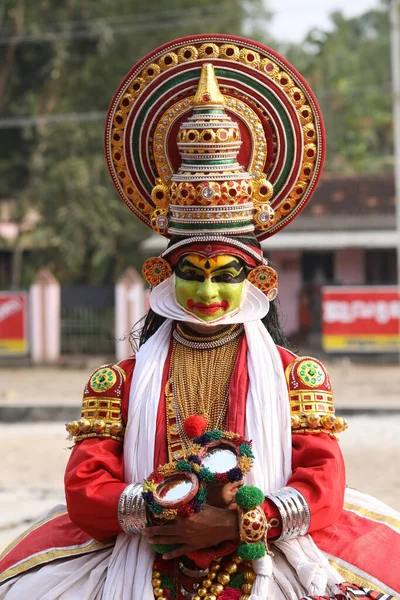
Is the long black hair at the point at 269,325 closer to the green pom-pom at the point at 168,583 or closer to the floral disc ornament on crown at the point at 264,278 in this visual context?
the floral disc ornament on crown at the point at 264,278

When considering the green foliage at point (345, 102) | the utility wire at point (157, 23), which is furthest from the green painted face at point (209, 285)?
the green foliage at point (345, 102)

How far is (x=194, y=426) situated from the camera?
390 cm

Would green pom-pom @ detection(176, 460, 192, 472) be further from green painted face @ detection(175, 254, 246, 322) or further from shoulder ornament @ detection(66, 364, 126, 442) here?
green painted face @ detection(175, 254, 246, 322)

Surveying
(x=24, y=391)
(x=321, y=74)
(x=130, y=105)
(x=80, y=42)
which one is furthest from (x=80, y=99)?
(x=130, y=105)

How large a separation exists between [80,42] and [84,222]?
14.1 feet

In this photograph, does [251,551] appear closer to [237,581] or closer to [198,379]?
[237,581]

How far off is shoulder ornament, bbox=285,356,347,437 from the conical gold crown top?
99 cm

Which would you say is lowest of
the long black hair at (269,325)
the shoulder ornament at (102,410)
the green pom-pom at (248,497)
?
the green pom-pom at (248,497)

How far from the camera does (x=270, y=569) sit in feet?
12.3

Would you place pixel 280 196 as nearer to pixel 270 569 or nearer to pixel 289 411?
pixel 289 411

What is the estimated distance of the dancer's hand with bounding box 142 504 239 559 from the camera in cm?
364

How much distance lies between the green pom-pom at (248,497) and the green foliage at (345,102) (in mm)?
29285

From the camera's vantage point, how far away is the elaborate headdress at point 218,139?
4.07 meters

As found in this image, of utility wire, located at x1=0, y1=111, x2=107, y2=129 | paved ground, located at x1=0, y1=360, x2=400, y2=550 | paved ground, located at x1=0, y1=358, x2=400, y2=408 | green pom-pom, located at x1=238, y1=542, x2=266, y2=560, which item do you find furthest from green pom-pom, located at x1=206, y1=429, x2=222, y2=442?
utility wire, located at x1=0, y1=111, x2=107, y2=129
